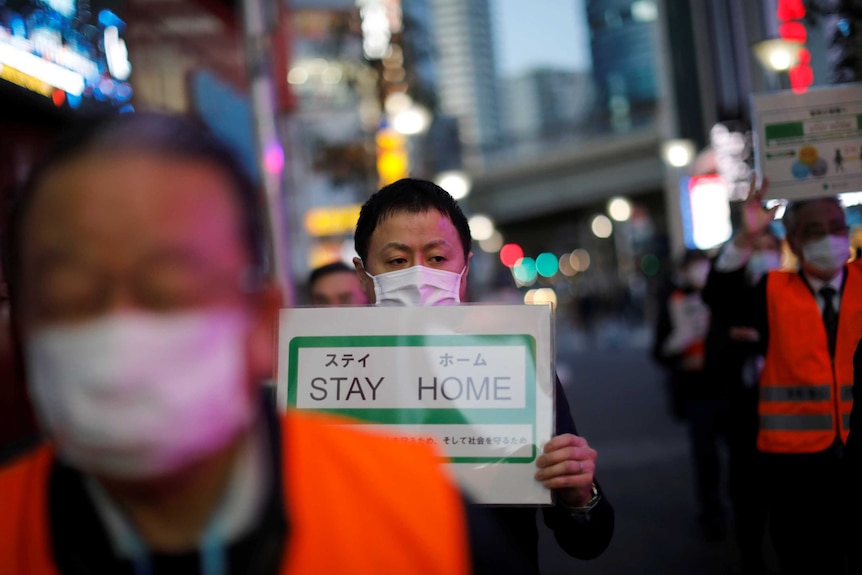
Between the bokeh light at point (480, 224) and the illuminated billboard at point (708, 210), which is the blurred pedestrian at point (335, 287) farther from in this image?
the bokeh light at point (480, 224)

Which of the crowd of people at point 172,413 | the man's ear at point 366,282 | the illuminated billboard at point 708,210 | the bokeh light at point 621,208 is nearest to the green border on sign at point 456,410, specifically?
the man's ear at point 366,282

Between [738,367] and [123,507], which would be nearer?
[123,507]

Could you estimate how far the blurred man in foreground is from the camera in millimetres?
1020

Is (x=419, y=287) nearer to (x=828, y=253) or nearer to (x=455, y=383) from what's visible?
(x=455, y=383)

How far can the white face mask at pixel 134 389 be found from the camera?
101cm

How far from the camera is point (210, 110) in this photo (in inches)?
548

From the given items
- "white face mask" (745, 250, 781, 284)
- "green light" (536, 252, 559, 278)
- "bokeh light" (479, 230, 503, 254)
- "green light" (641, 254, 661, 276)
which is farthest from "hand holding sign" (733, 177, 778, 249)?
"green light" (536, 252, 559, 278)

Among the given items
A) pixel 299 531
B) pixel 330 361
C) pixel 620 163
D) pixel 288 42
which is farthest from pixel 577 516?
pixel 620 163

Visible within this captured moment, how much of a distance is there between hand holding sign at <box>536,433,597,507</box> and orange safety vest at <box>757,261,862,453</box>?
100 inches

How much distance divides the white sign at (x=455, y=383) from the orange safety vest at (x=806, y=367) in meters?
2.49

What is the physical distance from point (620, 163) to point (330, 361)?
3920cm

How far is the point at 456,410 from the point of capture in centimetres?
230

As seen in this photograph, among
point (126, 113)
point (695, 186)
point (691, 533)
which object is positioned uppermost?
point (695, 186)

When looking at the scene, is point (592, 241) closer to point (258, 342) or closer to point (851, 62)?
point (851, 62)
